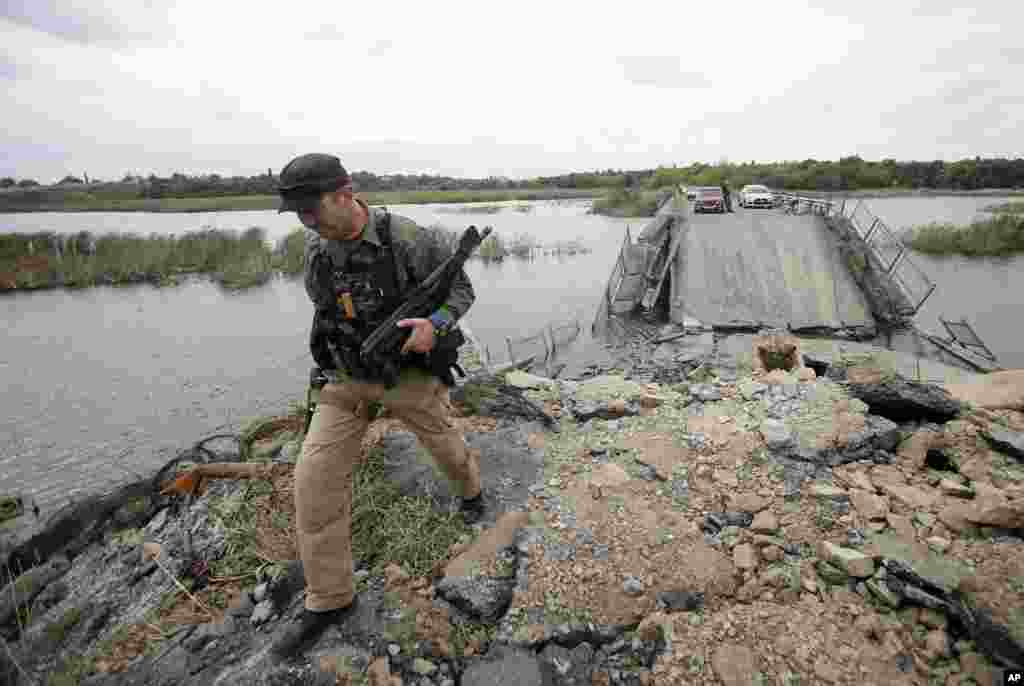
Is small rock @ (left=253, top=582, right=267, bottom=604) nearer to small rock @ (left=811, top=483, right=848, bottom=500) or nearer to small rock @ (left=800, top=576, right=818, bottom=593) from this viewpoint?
small rock @ (left=800, top=576, right=818, bottom=593)

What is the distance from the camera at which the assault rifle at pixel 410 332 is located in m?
2.18

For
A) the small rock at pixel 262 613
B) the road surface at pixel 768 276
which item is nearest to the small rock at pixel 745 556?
the small rock at pixel 262 613

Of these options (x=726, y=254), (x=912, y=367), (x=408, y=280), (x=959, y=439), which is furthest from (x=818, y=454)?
(x=726, y=254)

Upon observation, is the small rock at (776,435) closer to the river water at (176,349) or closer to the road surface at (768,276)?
the road surface at (768,276)

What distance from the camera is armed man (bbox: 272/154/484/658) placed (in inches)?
82.0

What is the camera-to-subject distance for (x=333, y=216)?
2092 millimetres

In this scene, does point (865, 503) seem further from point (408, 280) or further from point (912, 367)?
point (912, 367)

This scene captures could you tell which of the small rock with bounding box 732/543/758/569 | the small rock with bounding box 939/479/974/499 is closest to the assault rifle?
the small rock with bounding box 732/543/758/569

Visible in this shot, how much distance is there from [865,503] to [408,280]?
253cm

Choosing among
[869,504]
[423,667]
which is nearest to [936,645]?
[869,504]

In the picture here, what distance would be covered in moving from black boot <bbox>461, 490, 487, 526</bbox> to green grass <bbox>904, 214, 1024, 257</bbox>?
23.2 meters

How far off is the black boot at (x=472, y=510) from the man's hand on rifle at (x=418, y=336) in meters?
1.01

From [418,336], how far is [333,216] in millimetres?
610

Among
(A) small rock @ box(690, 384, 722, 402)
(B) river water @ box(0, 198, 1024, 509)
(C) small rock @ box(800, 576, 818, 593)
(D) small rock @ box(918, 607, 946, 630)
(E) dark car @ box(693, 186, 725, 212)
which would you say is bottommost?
(B) river water @ box(0, 198, 1024, 509)
